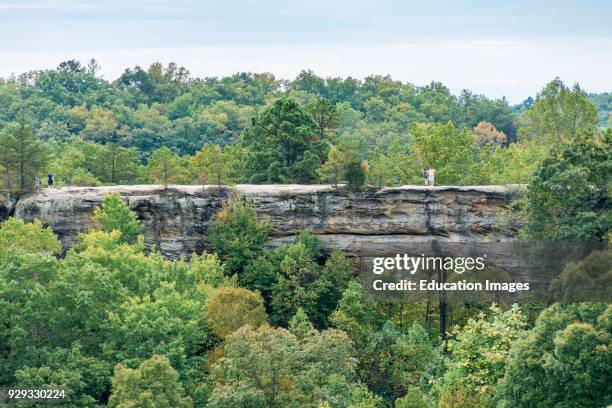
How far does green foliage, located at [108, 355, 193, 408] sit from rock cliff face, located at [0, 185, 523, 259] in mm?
18524

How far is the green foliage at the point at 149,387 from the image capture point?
40.1 m

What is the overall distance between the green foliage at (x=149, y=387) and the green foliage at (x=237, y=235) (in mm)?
15764

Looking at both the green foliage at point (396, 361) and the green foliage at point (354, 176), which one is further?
the green foliage at point (354, 176)

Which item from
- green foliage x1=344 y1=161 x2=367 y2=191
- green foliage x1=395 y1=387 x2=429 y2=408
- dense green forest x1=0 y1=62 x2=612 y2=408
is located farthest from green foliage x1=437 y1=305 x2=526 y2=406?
green foliage x1=344 y1=161 x2=367 y2=191

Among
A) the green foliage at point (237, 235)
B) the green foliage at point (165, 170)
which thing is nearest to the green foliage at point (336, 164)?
the green foliage at point (237, 235)

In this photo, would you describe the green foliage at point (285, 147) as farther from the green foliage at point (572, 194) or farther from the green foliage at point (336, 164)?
the green foliage at point (572, 194)

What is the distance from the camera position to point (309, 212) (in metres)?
59.1

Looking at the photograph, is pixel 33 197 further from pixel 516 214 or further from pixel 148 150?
pixel 148 150

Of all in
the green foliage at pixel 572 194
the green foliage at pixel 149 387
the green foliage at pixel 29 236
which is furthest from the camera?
the green foliage at pixel 29 236

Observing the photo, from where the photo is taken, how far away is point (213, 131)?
107812 millimetres

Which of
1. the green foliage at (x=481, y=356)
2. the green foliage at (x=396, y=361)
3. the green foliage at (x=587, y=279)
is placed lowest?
the green foliage at (x=396, y=361)

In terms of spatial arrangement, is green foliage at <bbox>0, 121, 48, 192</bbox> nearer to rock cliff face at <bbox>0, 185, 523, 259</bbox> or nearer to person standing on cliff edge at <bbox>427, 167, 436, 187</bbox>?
rock cliff face at <bbox>0, 185, 523, 259</bbox>

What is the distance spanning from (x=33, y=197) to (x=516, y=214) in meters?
24.1

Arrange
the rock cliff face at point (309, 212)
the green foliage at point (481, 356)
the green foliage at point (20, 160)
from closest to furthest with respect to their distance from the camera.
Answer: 1. the green foliage at point (481, 356)
2. the rock cliff face at point (309, 212)
3. the green foliage at point (20, 160)
